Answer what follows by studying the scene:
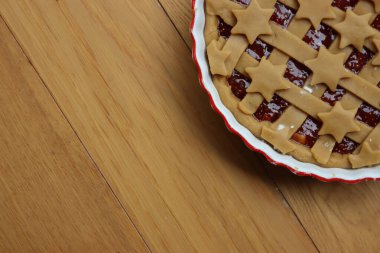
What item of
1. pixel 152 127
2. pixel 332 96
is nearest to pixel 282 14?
pixel 332 96

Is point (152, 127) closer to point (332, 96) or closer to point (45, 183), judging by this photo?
point (45, 183)

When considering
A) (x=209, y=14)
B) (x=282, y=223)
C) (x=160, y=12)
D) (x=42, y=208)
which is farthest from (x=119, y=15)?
(x=282, y=223)

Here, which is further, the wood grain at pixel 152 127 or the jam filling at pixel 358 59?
the wood grain at pixel 152 127

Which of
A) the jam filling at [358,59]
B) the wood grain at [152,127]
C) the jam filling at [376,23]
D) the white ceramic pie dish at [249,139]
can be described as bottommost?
the wood grain at [152,127]

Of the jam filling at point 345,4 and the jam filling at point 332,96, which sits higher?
the jam filling at point 345,4

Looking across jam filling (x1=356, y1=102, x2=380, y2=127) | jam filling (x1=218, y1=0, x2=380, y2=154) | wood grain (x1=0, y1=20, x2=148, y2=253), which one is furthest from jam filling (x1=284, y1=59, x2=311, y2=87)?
wood grain (x1=0, y1=20, x2=148, y2=253)

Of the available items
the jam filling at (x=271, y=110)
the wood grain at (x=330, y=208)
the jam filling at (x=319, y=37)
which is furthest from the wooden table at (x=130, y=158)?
the jam filling at (x=319, y=37)

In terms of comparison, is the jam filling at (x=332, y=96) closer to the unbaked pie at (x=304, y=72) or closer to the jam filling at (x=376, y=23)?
the unbaked pie at (x=304, y=72)
